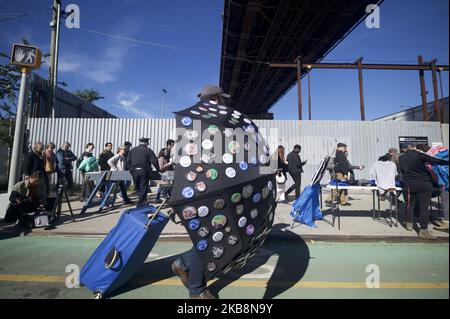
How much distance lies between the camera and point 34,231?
5.10 meters

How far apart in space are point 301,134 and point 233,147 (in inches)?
462

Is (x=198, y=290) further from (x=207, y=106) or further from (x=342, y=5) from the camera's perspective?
(x=342, y=5)

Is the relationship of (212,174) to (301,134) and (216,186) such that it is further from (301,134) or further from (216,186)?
(301,134)

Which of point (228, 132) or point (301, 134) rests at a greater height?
point (301, 134)

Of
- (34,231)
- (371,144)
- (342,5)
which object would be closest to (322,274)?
(34,231)

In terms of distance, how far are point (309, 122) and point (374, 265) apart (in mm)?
10192

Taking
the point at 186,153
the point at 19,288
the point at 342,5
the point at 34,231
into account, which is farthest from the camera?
the point at 342,5

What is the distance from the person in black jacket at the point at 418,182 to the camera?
5.03m

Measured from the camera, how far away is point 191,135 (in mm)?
1854

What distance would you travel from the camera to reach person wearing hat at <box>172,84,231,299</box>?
225cm

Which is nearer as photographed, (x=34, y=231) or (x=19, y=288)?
(x=19, y=288)

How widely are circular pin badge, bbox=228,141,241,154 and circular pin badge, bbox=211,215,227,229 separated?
48 cm

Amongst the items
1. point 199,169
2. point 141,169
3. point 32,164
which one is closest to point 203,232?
point 199,169
